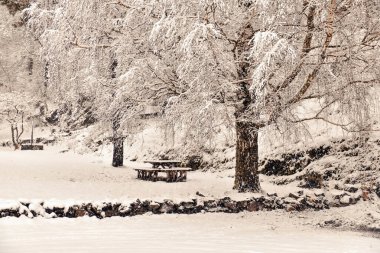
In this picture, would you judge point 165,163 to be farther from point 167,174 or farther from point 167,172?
point 167,172

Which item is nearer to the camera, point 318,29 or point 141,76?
point 318,29

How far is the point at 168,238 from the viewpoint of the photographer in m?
8.29

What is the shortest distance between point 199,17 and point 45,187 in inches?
274

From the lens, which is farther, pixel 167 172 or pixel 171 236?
pixel 167 172

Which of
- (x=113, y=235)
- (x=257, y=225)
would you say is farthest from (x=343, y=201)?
(x=113, y=235)

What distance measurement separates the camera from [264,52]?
29.4 feet

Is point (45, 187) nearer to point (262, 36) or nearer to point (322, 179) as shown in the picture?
point (262, 36)

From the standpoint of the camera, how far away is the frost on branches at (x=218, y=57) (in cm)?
957

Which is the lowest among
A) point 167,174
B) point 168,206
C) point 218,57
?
point 168,206

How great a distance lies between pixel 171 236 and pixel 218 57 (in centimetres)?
390

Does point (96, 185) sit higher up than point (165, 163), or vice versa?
point (165, 163)

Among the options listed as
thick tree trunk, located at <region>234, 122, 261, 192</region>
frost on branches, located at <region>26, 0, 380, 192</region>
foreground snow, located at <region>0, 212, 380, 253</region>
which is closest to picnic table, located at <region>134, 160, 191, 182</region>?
frost on branches, located at <region>26, 0, 380, 192</region>

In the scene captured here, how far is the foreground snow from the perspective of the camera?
7426 millimetres

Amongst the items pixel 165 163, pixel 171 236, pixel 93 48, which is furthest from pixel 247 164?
pixel 165 163
